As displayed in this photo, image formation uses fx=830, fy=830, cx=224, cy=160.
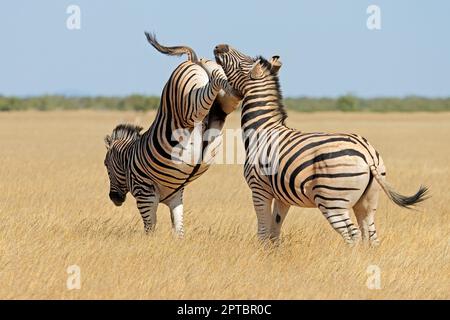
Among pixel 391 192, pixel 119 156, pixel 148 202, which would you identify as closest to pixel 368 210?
pixel 391 192

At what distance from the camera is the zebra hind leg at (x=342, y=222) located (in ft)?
27.2

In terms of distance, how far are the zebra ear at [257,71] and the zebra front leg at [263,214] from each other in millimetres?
1279

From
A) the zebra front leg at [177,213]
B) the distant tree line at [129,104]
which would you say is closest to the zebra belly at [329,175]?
the zebra front leg at [177,213]

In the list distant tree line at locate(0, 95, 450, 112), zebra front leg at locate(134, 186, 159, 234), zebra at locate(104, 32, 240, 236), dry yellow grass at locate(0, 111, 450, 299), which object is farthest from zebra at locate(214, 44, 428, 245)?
distant tree line at locate(0, 95, 450, 112)

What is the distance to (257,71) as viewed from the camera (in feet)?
29.5

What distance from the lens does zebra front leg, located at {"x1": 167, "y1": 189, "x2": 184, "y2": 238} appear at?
990 centimetres

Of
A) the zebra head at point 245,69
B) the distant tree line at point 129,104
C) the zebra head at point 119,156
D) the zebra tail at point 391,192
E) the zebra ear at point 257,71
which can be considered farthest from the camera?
the distant tree line at point 129,104

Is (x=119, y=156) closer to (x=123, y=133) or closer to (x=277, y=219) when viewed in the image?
(x=123, y=133)

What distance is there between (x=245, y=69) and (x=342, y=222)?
2.02 m

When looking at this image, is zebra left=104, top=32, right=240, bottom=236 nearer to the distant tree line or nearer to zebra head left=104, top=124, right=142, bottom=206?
zebra head left=104, top=124, right=142, bottom=206

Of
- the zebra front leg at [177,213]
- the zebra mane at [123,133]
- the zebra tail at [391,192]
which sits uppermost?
the zebra mane at [123,133]

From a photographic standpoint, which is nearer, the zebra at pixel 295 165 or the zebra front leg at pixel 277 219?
the zebra at pixel 295 165

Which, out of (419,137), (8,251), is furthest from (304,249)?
(419,137)

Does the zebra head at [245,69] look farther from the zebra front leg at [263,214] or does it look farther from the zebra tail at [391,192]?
the zebra tail at [391,192]
